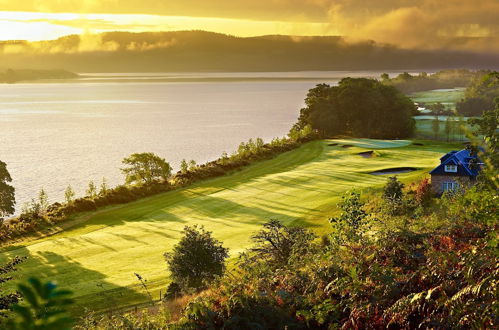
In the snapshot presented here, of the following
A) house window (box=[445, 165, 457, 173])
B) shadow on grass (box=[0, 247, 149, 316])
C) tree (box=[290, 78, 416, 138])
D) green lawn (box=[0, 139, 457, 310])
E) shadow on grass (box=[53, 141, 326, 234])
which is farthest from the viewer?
tree (box=[290, 78, 416, 138])

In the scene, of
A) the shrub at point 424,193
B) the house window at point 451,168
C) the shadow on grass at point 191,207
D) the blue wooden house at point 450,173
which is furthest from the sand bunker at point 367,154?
the house window at point 451,168

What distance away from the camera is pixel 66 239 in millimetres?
45812

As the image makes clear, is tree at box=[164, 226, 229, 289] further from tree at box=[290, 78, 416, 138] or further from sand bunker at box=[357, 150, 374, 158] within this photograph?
tree at box=[290, 78, 416, 138]

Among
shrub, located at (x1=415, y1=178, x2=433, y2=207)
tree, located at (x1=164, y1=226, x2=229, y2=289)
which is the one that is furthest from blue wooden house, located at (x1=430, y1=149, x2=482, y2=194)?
tree, located at (x1=164, y1=226, x2=229, y2=289)

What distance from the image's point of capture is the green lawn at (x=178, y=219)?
116 ft

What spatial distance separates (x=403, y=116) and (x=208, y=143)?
137 ft

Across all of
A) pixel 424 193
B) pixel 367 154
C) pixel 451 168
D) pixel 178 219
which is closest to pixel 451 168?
pixel 451 168

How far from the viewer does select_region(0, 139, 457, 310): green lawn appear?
116 feet

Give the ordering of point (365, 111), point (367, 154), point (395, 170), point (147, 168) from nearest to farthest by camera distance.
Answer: point (395, 170) → point (147, 168) → point (367, 154) → point (365, 111)

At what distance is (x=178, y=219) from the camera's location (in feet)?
165

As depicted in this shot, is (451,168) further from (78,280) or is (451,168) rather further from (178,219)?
(78,280)

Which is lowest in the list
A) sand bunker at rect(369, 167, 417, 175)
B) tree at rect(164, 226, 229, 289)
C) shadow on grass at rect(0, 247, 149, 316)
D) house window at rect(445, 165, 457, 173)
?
shadow on grass at rect(0, 247, 149, 316)

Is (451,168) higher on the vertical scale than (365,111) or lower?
lower

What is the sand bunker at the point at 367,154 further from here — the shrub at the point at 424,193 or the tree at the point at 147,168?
the shrub at the point at 424,193
